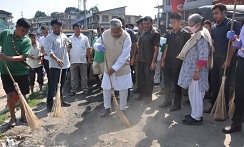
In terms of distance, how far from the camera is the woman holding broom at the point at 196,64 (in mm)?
4020

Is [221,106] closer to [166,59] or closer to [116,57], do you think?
[166,59]

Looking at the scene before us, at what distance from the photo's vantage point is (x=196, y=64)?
4113mm

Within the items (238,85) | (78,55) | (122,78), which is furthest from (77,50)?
(238,85)

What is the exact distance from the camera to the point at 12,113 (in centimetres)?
465

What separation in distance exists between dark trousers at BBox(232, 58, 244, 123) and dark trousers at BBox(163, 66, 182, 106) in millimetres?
1202

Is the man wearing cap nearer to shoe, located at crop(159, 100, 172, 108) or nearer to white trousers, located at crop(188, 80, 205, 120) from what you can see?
shoe, located at crop(159, 100, 172, 108)

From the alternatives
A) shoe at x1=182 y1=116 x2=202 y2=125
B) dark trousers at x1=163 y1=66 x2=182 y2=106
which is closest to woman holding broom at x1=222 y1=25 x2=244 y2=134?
shoe at x1=182 y1=116 x2=202 y2=125

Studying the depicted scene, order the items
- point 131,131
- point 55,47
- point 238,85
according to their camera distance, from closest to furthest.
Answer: point 238,85 < point 131,131 < point 55,47

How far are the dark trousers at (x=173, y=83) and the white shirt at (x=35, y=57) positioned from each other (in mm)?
3951

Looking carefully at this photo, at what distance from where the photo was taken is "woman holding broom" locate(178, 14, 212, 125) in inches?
158

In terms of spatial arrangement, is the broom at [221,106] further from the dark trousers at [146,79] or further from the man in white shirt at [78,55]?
the man in white shirt at [78,55]

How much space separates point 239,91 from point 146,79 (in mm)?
2063

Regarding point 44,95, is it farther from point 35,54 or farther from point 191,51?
point 191,51

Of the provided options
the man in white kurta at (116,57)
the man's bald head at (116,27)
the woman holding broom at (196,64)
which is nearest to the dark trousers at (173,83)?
the woman holding broom at (196,64)
